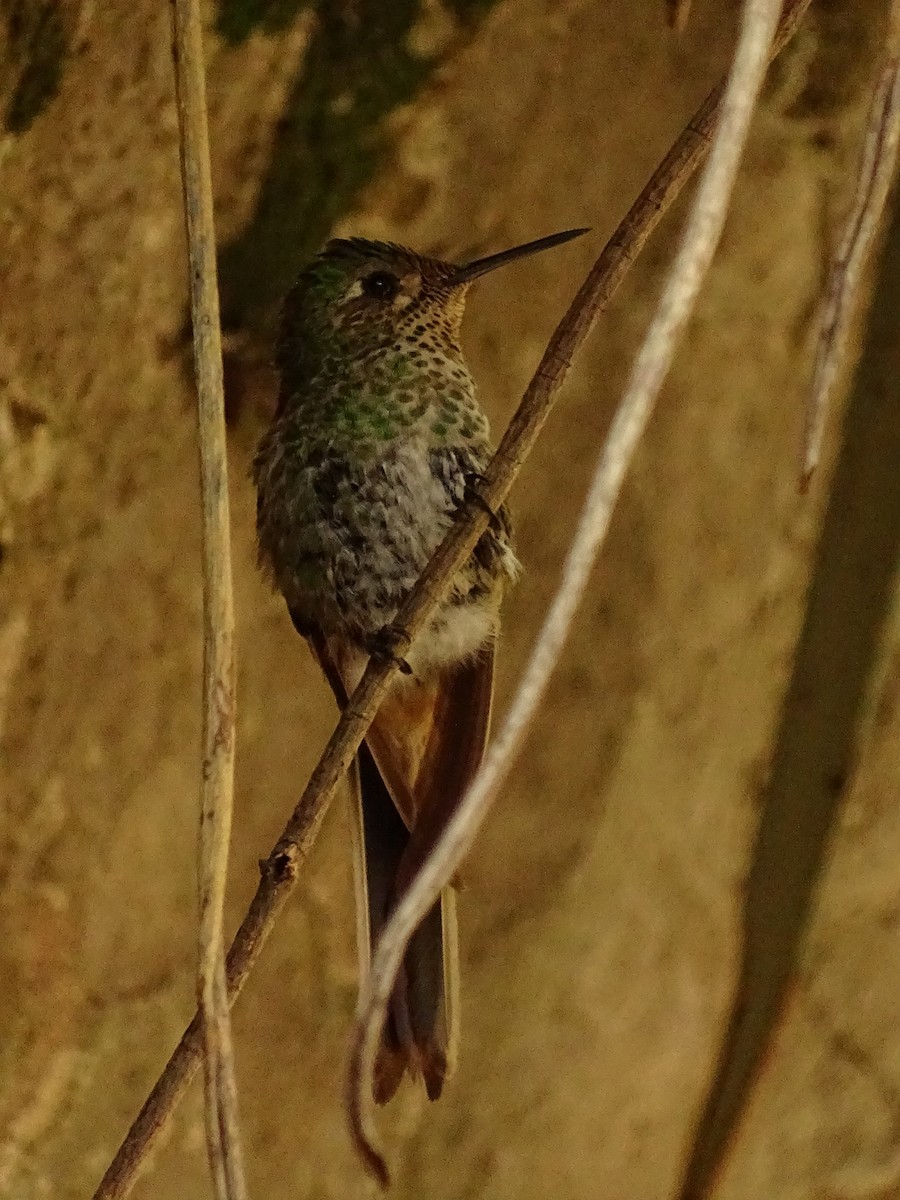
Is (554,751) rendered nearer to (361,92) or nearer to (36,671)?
(36,671)

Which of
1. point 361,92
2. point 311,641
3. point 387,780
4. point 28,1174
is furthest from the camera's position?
point 28,1174

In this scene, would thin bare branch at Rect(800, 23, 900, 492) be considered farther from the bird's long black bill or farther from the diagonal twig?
the bird's long black bill

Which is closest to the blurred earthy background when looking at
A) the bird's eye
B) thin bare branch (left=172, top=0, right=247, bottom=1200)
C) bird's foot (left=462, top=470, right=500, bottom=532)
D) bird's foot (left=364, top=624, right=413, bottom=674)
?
the bird's eye

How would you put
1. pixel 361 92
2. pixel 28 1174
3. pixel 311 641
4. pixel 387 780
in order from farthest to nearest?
pixel 28 1174 → pixel 361 92 → pixel 311 641 → pixel 387 780

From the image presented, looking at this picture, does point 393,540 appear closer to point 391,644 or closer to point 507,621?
point 391,644

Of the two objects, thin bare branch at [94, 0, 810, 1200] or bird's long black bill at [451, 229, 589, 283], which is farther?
bird's long black bill at [451, 229, 589, 283]

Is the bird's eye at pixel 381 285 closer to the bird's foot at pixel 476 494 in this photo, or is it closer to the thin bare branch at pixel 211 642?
the bird's foot at pixel 476 494

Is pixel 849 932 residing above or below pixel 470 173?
below

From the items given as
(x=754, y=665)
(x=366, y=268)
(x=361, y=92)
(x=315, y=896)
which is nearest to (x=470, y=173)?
(x=361, y=92)
